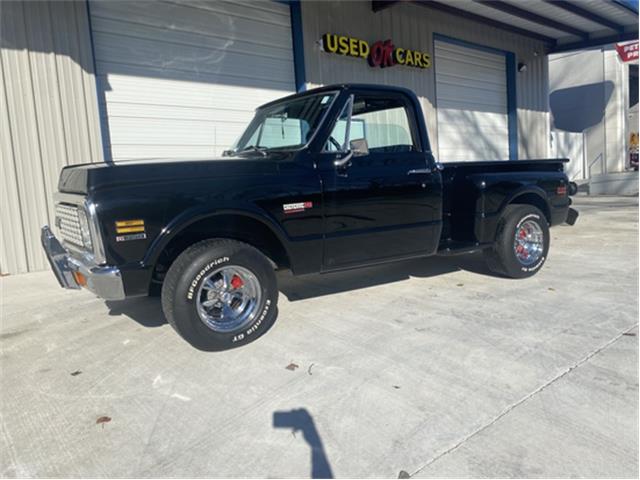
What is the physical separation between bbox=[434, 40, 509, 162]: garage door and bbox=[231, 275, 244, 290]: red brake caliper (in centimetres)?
1059

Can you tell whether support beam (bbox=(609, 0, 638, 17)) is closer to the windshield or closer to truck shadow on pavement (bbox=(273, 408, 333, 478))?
the windshield

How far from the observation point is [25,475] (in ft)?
7.66

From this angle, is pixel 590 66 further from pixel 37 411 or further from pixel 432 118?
pixel 37 411

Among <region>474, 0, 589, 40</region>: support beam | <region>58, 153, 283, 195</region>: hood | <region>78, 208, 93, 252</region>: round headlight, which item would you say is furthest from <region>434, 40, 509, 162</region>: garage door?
<region>78, 208, 93, 252</region>: round headlight

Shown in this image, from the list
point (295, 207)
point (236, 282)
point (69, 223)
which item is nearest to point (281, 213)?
point (295, 207)

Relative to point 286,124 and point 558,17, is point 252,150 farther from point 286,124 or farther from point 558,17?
point 558,17

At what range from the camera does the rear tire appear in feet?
17.5

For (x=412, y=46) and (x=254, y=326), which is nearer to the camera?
(x=254, y=326)

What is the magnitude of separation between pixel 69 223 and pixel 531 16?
1354 centimetres

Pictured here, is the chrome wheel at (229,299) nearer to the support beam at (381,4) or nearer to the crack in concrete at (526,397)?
the crack in concrete at (526,397)

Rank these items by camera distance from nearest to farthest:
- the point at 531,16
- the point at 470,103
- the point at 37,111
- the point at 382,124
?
the point at 382,124
the point at 37,111
the point at 531,16
the point at 470,103

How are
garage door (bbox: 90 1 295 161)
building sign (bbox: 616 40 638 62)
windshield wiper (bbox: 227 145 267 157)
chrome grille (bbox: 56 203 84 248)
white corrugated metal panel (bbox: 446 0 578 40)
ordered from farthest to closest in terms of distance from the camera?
building sign (bbox: 616 40 638 62) < white corrugated metal panel (bbox: 446 0 578 40) < garage door (bbox: 90 1 295 161) < windshield wiper (bbox: 227 145 267 157) < chrome grille (bbox: 56 203 84 248)

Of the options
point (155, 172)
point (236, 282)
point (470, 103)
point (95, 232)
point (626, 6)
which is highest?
point (626, 6)

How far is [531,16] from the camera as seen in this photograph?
44.2 ft
